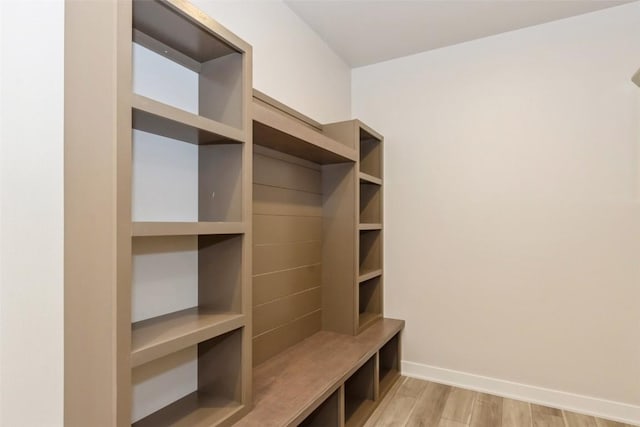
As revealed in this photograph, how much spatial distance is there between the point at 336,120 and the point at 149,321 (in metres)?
1.97

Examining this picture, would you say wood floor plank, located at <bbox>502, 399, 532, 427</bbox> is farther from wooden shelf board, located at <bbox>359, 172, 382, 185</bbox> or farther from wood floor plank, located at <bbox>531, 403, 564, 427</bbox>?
wooden shelf board, located at <bbox>359, 172, 382, 185</bbox>

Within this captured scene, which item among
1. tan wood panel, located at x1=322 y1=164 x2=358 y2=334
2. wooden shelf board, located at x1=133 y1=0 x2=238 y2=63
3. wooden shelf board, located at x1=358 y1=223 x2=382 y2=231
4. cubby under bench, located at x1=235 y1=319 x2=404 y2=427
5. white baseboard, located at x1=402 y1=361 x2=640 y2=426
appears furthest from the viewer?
wooden shelf board, located at x1=358 y1=223 x2=382 y2=231

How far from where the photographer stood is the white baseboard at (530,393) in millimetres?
2064

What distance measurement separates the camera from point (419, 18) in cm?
222

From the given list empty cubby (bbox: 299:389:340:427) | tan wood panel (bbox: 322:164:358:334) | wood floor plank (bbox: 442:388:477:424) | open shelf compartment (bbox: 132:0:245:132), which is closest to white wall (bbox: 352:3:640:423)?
wood floor plank (bbox: 442:388:477:424)

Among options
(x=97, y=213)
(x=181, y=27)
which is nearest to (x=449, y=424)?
(x=97, y=213)

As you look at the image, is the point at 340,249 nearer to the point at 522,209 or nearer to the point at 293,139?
the point at 293,139

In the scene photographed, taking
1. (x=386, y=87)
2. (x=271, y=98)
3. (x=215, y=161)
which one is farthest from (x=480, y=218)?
(x=215, y=161)

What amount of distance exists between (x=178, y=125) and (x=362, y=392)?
1941 millimetres

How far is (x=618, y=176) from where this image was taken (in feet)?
6.84

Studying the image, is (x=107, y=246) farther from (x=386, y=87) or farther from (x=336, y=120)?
(x=386, y=87)

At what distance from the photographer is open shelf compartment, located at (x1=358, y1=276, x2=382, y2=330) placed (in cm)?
276

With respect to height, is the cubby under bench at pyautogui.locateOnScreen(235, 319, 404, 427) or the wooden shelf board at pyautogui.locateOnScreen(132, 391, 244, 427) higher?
the wooden shelf board at pyautogui.locateOnScreen(132, 391, 244, 427)

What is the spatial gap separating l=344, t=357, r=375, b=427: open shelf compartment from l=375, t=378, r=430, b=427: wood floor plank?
0.10m
